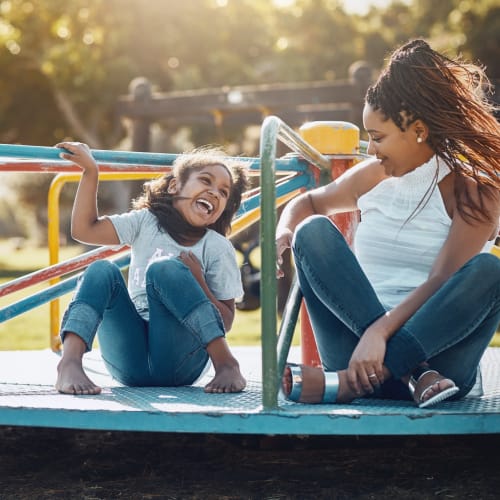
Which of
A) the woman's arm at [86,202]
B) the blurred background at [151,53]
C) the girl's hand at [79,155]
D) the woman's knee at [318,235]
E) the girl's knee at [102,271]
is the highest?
the blurred background at [151,53]

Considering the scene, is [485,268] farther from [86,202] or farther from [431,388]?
[86,202]

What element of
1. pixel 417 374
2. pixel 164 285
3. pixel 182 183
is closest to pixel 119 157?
pixel 182 183

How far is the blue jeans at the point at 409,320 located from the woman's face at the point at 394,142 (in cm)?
26

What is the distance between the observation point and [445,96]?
2295 millimetres

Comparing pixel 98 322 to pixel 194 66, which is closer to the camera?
pixel 98 322

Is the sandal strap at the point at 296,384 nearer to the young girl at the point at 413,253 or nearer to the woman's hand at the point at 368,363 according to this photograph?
the young girl at the point at 413,253

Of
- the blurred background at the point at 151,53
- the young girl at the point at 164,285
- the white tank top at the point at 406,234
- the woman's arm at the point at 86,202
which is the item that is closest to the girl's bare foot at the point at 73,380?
the young girl at the point at 164,285

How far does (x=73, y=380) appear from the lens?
7.59ft

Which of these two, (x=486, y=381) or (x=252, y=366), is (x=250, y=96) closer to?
(x=252, y=366)

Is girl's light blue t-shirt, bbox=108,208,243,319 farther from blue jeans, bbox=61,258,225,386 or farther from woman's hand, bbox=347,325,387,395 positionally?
woman's hand, bbox=347,325,387,395

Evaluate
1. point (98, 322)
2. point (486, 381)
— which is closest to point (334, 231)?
point (98, 322)

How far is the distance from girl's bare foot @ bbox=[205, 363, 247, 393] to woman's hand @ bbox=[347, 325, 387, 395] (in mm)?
360

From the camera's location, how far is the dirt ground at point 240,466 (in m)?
2.31

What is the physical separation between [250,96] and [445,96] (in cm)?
661
